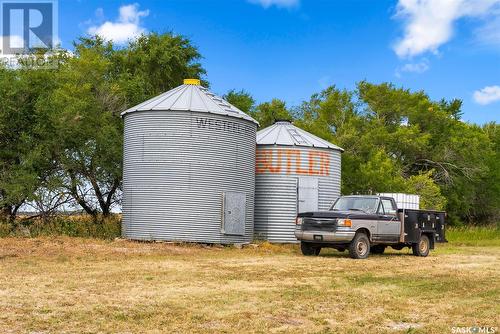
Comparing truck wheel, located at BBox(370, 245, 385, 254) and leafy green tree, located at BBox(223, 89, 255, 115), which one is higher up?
leafy green tree, located at BBox(223, 89, 255, 115)

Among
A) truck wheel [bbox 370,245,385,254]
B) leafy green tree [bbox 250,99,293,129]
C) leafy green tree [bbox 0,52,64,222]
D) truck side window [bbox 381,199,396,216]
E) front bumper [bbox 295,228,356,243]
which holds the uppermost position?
leafy green tree [bbox 250,99,293,129]

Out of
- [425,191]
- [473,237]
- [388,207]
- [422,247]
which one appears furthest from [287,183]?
Answer: [425,191]

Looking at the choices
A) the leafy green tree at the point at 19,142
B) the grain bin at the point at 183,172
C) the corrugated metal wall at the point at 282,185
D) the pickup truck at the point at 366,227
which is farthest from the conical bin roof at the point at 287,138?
the leafy green tree at the point at 19,142

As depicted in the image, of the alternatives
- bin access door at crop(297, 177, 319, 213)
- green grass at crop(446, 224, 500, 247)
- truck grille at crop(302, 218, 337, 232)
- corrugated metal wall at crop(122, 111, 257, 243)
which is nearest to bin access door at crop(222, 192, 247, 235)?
corrugated metal wall at crop(122, 111, 257, 243)

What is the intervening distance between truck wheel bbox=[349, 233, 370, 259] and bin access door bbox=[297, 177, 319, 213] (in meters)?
6.22

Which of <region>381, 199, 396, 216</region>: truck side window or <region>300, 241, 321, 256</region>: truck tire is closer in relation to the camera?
<region>300, 241, 321, 256</region>: truck tire

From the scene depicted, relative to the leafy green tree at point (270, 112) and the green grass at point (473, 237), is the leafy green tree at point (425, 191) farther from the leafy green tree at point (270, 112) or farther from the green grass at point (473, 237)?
the leafy green tree at point (270, 112)

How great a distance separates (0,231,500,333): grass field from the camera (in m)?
9.04

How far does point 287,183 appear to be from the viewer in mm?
27156

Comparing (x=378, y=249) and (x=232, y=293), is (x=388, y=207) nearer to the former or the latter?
(x=378, y=249)

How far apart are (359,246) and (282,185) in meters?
6.87

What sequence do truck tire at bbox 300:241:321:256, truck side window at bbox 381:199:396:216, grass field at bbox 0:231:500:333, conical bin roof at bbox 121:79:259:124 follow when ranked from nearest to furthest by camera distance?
grass field at bbox 0:231:500:333
truck tire at bbox 300:241:321:256
truck side window at bbox 381:199:396:216
conical bin roof at bbox 121:79:259:124

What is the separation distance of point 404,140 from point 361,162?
5563 millimetres

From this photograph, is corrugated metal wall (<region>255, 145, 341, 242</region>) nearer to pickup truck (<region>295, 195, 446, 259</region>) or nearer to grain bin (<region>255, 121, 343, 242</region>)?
grain bin (<region>255, 121, 343, 242</region>)
